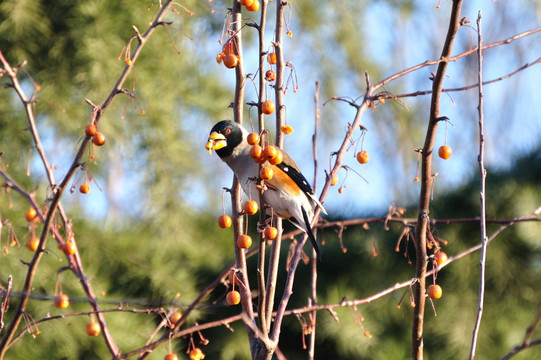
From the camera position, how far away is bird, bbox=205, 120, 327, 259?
2.20 metres

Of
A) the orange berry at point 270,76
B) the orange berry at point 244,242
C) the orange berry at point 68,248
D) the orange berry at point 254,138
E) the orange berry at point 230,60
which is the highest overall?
the orange berry at point 230,60

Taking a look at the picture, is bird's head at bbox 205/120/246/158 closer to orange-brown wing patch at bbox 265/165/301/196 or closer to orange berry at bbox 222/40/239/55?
orange-brown wing patch at bbox 265/165/301/196

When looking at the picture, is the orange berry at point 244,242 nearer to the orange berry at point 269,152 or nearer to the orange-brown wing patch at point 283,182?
the orange berry at point 269,152

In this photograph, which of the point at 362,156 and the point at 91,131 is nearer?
the point at 91,131

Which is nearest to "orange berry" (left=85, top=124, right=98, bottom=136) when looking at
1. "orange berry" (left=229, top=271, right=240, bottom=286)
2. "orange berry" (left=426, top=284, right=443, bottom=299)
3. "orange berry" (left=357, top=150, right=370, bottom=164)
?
"orange berry" (left=229, top=271, right=240, bottom=286)

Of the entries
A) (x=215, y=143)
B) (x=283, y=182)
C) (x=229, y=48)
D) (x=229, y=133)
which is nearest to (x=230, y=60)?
(x=229, y=48)

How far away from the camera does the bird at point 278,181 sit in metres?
2.20

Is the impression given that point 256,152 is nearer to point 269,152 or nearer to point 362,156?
point 269,152

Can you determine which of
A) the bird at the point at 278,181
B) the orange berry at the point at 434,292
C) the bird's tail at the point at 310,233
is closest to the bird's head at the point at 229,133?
the bird at the point at 278,181

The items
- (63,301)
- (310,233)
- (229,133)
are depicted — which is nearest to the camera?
(63,301)

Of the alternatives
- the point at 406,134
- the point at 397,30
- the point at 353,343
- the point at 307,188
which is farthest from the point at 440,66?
the point at 397,30

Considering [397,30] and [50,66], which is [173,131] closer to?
[50,66]

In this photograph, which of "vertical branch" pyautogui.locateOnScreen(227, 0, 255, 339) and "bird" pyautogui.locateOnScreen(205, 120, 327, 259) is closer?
"vertical branch" pyautogui.locateOnScreen(227, 0, 255, 339)

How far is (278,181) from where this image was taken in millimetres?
2332
